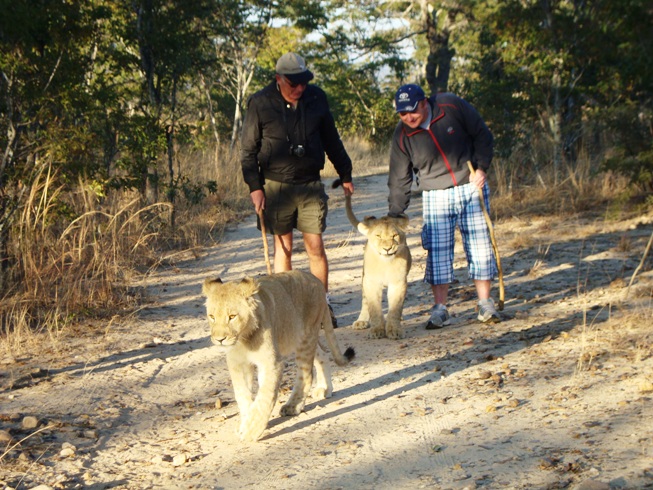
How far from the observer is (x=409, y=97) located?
6.23m

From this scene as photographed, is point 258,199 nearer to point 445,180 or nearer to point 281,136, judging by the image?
point 281,136

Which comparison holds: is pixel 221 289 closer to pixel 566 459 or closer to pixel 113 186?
pixel 566 459

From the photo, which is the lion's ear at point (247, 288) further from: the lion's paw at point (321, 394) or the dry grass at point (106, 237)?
the dry grass at point (106, 237)

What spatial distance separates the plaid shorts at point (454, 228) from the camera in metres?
6.62

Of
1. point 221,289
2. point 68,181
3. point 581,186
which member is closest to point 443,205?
point 221,289

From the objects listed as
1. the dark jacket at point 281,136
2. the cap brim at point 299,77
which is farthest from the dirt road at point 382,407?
the cap brim at point 299,77

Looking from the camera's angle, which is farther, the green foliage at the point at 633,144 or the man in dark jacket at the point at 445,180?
the green foliage at the point at 633,144

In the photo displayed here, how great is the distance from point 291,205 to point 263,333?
2365 millimetres

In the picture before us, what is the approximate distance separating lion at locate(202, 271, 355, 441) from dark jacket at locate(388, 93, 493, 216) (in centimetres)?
205

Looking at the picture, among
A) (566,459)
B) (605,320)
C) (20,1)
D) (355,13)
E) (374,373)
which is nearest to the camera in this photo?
(566,459)

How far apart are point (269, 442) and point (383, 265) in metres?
2.49

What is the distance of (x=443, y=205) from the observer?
21.8 feet

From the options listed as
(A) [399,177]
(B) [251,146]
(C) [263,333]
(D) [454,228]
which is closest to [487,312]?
(D) [454,228]

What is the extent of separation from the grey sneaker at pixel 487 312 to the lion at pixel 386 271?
2.18 ft
